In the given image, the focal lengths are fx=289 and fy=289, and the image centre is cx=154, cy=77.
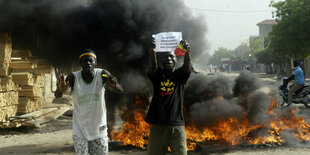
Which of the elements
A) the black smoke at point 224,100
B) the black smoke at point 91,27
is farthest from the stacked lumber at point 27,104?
the black smoke at point 224,100

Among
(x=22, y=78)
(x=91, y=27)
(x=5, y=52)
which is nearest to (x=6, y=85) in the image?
(x=5, y=52)

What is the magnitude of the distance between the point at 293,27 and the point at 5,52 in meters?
20.3

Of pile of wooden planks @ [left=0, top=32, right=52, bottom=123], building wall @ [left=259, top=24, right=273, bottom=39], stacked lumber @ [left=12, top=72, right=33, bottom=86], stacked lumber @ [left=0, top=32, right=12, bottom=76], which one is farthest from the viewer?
building wall @ [left=259, top=24, right=273, bottom=39]

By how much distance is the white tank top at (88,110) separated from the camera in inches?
130

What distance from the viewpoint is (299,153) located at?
5.04 m

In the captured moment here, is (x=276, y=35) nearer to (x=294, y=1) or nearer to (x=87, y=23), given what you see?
(x=294, y=1)

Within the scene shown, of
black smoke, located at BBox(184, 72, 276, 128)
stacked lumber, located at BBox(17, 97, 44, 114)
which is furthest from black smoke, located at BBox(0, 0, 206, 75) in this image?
stacked lumber, located at BBox(17, 97, 44, 114)

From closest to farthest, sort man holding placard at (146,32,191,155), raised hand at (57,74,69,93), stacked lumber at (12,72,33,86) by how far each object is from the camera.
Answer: raised hand at (57,74,69,93)
man holding placard at (146,32,191,155)
stacked lumber at (12,72,33,86)

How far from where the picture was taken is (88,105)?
332cm

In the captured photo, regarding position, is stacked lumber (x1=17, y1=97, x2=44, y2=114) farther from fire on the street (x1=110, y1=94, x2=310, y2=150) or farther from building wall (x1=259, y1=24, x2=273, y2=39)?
building wall (x1=259, y1=24, x2=273, y2=39)

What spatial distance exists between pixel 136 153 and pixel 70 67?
306 cm

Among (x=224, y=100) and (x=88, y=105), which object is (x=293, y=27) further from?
(x=88, y=105)

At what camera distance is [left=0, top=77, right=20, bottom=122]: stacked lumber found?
788 cm

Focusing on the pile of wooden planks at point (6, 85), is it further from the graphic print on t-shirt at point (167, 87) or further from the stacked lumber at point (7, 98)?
the graphic print on t-shirt at point (167, 87)
